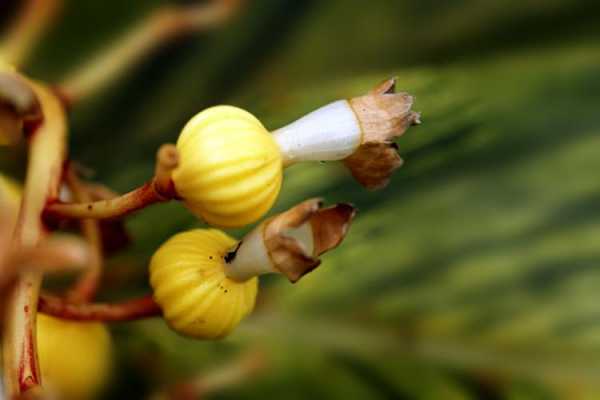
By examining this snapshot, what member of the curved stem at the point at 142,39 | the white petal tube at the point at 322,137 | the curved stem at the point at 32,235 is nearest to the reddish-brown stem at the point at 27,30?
the curved stem at the point at 142,39

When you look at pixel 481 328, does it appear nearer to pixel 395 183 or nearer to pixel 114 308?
pixel 395 183

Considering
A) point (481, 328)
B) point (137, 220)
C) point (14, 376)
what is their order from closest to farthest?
point (14, 376), point (137, 220), point (481, 328)

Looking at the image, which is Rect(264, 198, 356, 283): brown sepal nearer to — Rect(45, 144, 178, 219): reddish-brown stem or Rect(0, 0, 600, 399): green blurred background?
Rect(45, 144, 178, 219): reddish-brown stem

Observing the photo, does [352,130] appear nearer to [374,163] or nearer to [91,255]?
[374,163]

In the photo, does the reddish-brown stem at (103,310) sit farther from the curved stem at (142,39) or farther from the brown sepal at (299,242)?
the curved stem at (142,39)

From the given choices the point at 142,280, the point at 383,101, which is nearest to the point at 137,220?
the point at 142,280

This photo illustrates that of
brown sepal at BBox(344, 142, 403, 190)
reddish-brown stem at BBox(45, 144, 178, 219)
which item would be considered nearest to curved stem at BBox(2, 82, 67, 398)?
reddish-brown stem at BBox(45, 144, 178, 219)
